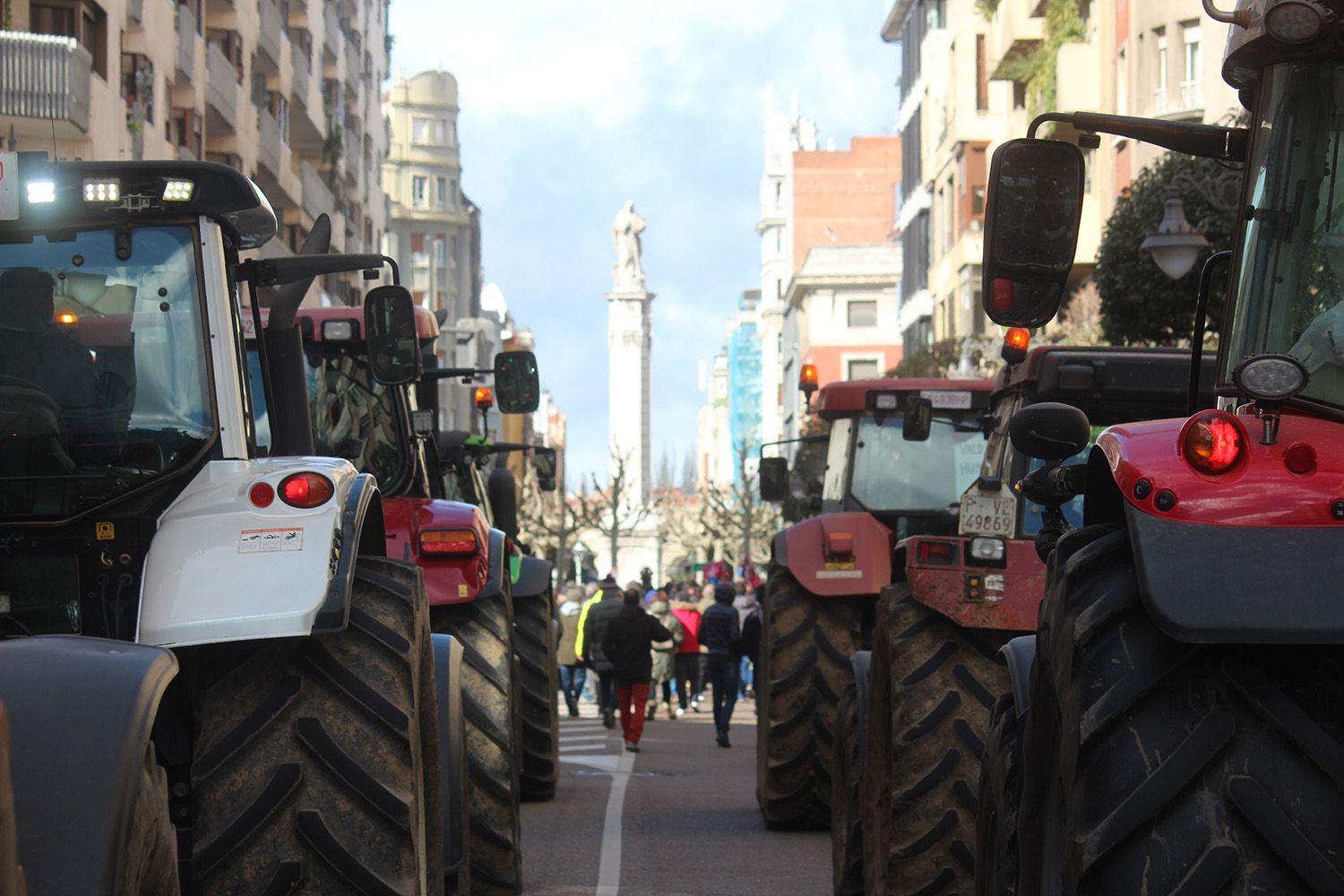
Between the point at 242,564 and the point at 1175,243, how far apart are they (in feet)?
39.5

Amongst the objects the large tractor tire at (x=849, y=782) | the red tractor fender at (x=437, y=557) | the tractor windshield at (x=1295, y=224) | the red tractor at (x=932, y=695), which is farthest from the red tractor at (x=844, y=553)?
the tractor windshield at (x=1295, y=224)

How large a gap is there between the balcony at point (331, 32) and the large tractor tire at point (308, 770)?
165ft

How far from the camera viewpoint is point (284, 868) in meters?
5.04

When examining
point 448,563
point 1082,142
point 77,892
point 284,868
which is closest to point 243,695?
point 284,868

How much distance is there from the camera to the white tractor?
5.11 meters

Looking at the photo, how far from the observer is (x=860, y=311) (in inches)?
3964

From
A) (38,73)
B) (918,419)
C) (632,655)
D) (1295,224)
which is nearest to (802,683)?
(918,419)

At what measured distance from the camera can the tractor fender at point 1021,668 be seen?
5.26 m

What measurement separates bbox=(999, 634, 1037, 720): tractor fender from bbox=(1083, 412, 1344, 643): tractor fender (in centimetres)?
141

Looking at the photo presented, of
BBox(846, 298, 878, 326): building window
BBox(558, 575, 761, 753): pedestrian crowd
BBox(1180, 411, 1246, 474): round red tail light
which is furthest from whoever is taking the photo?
BBox(846, 298, 878, 326): building window

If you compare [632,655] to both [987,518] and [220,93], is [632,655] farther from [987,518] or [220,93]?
[220,93]

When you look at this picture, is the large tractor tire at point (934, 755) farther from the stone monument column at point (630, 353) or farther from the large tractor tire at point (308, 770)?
the stone monument column at point (630, 353)

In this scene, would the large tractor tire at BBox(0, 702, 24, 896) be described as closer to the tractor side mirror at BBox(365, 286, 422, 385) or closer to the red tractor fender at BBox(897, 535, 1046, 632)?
the tractor side mirror at BBox(365, 286, 422, 385)

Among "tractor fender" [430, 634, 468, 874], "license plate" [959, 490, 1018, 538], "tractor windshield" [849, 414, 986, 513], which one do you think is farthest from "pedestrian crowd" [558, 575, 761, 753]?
"tractor fender" [430, 634, 468, 874]
